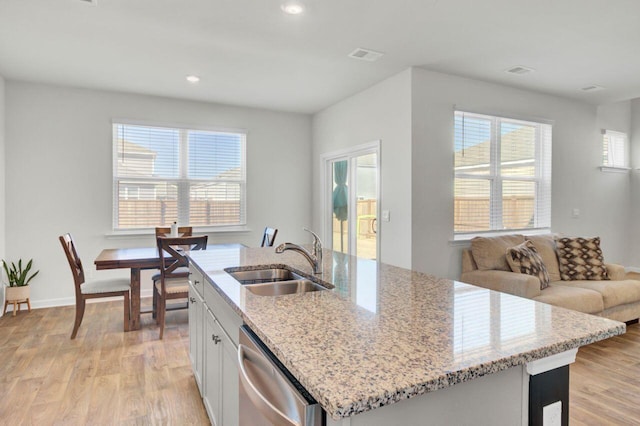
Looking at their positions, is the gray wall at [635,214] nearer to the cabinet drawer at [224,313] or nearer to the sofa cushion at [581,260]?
the sofa cushion at [581,260]

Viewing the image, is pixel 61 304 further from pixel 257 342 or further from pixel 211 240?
pixel 257 342

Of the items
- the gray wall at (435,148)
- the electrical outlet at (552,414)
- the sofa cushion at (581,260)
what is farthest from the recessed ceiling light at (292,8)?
the sofa cushion at (581,260)

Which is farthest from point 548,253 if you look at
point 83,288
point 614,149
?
point 83,288

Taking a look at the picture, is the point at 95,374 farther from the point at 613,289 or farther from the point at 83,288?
the point at 613,289

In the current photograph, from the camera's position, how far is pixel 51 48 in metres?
3.49

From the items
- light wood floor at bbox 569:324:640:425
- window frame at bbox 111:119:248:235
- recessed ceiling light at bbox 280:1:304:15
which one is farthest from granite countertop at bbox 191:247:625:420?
window frame at bbox 111:119:248:235

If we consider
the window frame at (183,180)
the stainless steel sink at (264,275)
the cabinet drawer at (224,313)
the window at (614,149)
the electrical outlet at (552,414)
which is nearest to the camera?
the electrical outlet at (552,414)

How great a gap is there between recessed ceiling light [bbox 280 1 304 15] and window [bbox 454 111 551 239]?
7.66 ft

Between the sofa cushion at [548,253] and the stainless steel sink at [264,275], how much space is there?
3.19 m

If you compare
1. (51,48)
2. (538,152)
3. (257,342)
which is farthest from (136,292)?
(538,152)

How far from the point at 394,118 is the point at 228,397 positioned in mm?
3400

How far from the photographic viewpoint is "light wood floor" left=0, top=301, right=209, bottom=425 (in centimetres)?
229

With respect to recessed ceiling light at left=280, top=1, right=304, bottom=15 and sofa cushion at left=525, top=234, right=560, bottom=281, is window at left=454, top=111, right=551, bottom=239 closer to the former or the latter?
sofa cushion at left=525, top=234, right=560, bottom=281

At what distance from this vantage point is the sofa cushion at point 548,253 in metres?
4.17
